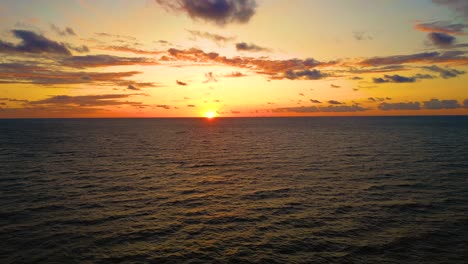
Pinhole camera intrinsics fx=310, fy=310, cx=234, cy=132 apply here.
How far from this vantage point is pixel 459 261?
2319 centimetres

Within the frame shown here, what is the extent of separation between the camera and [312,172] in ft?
188

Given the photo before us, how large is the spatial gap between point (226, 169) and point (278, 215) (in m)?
30.7

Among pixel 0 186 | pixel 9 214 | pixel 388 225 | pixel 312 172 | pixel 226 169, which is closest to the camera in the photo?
pixel 388 225

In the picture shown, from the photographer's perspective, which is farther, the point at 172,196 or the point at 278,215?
the point at 172,196

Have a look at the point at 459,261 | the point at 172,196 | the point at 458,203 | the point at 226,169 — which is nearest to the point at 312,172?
the point at 226,169

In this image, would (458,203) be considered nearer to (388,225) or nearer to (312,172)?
(388,225)

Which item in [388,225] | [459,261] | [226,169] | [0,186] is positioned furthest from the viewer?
[226,169]

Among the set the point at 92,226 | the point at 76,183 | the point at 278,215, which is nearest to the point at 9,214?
the point at 92,226

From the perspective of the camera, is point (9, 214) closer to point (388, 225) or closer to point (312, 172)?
point (388, 225)

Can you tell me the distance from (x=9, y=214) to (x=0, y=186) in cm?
1670

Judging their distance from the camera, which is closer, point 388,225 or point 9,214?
point 388,225

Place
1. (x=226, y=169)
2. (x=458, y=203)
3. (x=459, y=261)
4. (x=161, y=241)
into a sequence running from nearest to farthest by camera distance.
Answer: (x=459, y=261), (x=161, y=241), (x=458, y=203), (x=226, y=169)

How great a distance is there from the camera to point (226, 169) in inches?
2498

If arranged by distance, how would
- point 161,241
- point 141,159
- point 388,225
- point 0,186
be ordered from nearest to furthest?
point 161,241
point 388,225
point 0,186
point 141,159
